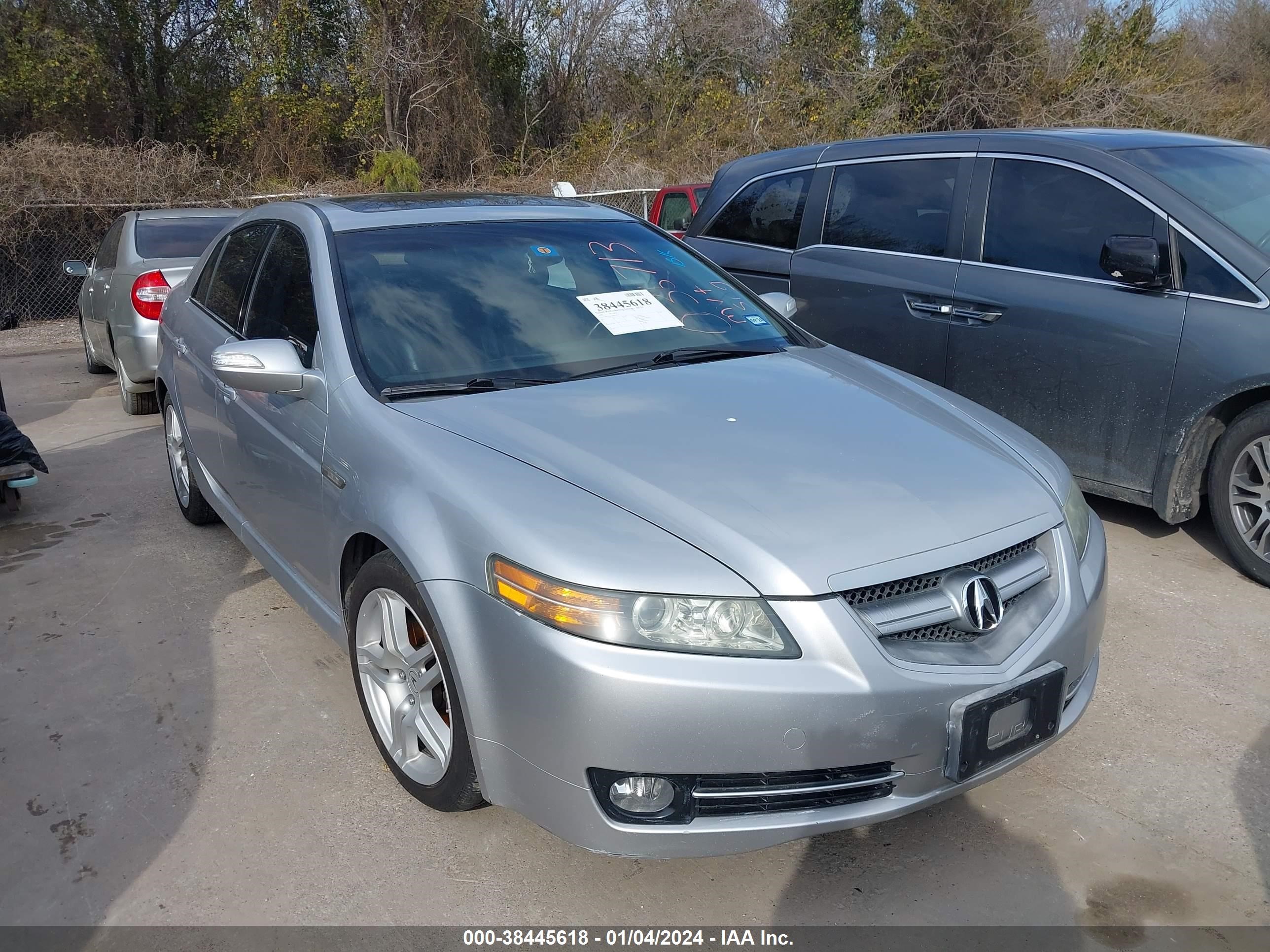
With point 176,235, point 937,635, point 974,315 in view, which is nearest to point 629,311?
point 937,635

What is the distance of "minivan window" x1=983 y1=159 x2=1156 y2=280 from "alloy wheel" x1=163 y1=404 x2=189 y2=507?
3.96 meters

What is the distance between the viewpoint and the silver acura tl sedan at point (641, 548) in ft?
7.25

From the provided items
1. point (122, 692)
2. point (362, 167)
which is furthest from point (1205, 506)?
point (362, 167)

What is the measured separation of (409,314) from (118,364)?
565 centimetres

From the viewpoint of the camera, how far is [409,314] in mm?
3271

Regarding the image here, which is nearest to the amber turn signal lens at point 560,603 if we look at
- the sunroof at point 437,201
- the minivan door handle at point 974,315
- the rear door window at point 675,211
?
the sunroof at point 437,201

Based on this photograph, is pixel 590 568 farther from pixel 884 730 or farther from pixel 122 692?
pixel 122 692

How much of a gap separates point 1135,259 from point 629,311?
2211 millimetres

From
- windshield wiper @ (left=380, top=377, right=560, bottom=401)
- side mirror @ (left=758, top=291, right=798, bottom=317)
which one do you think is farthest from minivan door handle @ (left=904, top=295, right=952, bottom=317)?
windshield wiper @ (left=380, top=377, right=560, bottom=401)

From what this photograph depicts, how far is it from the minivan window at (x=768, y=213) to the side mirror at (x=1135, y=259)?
1.91m

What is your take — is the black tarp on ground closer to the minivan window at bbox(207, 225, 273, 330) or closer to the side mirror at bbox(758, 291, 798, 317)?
the minivan window at bbox(207, 225, 273, 330)

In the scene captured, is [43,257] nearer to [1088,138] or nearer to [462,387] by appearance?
[462,387]

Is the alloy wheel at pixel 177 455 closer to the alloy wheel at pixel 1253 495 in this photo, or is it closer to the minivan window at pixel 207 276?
the minivan window at pixel 207 276

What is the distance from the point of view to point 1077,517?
9.35 ft
